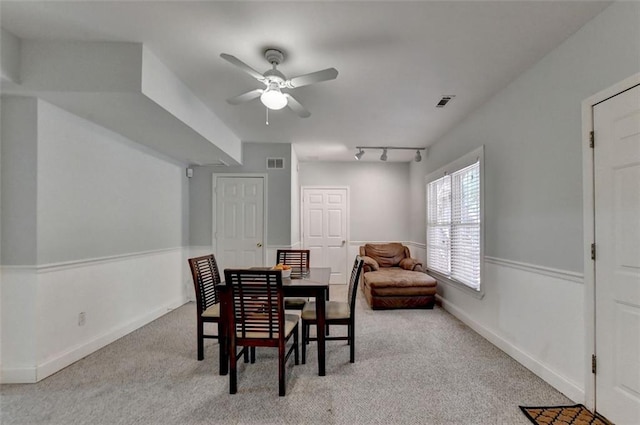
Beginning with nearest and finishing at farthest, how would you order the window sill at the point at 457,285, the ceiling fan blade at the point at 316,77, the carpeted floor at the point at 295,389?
1. the carpeted floor at the point at 295,389
2. the ceiling fan blade at the point at 316,77
3. the window sill at the point at 457,285


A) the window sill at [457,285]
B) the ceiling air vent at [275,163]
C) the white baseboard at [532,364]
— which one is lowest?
the white baseboard at [532,364]

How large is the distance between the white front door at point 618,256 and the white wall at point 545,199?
0.46 feet

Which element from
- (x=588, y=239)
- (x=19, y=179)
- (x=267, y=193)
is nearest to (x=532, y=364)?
(x=588, y=239)

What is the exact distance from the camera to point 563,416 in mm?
2018

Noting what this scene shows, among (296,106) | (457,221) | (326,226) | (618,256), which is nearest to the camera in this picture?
(618,256)

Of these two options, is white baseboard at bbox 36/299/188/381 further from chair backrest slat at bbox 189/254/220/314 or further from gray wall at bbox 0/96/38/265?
chair backrest slat at bbox 189/254/220/314

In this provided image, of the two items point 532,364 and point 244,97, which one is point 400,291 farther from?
point 244,97

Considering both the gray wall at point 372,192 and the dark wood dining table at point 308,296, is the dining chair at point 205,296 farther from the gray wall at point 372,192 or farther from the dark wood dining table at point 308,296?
the gray wall at point 372,192

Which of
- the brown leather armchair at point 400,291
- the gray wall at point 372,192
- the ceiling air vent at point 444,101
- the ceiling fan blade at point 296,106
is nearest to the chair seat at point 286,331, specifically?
the ceiling fan blade at point 296,106

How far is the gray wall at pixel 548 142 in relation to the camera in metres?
1.95

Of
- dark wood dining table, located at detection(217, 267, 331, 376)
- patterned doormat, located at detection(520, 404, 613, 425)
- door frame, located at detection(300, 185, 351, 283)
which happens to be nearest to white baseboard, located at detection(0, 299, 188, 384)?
dark wood dining table, located at detection(217, 267, 331, 376)

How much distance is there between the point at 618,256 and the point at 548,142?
1022 millimetres

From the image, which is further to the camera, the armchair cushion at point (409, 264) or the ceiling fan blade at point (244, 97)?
the armchair cushion at point (409, 264)

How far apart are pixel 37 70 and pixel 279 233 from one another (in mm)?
3459
